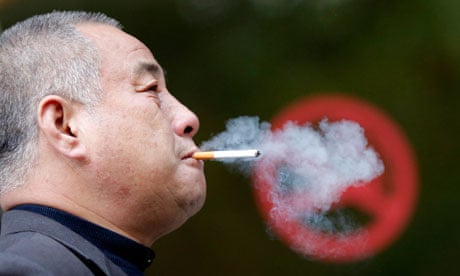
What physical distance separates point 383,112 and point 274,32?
476 mm

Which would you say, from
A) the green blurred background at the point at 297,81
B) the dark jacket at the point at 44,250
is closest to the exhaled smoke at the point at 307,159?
the green blurred background at the point at 297,81

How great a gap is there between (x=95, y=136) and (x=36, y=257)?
0.30 m

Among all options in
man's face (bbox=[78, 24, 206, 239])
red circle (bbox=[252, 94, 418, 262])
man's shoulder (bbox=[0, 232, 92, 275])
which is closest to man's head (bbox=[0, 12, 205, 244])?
man's face (bbox=[78, 24, 206, 239])

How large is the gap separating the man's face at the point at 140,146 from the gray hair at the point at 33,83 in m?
0.04

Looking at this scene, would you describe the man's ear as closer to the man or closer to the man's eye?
the man

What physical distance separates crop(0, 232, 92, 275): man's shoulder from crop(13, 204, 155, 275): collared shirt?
73 millimetres

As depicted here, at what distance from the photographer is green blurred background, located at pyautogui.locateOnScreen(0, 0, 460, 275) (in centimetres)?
236

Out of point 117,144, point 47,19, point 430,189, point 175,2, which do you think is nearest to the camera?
point 117,144

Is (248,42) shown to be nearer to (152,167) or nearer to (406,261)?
(406,261)

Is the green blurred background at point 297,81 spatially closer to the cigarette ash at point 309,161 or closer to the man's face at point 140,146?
the cigarette ash at point 309,161

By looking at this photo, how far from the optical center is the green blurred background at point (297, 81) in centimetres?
236

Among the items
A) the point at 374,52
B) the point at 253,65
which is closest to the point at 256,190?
the point at 253,65

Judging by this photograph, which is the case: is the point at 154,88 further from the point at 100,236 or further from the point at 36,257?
the point at 36,257

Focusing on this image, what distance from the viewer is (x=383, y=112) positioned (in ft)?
7.83
